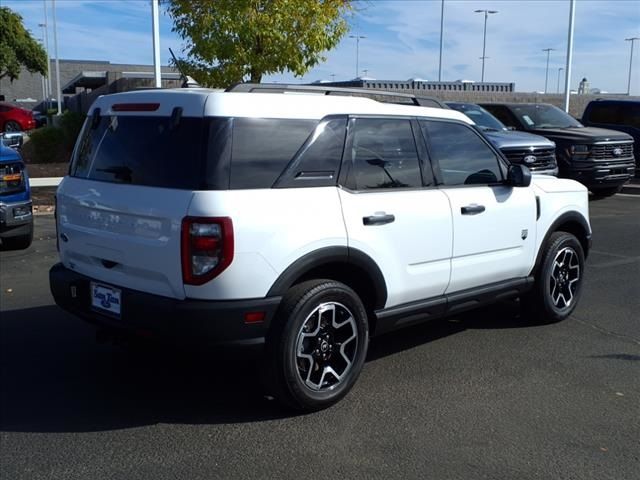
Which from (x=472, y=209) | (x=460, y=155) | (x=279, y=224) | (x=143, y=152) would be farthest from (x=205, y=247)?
(x=460, y=155)

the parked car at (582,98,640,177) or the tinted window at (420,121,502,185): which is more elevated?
the parked car at (582,98,640,177)

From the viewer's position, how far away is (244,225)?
3699 mm

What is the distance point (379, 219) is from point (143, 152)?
1470 millimetres

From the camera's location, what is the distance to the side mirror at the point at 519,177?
5316mm

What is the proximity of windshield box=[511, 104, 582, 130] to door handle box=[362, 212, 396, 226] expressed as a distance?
1110 cm

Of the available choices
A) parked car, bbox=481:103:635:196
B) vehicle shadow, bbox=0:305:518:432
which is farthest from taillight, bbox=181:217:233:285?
parked car, bbox=481:103:635:196

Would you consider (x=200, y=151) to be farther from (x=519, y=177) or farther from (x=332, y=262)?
(x=519, y=177)

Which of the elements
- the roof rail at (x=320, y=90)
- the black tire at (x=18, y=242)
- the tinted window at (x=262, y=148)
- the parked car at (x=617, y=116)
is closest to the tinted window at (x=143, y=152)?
the tinted window at (x=262, y=148)

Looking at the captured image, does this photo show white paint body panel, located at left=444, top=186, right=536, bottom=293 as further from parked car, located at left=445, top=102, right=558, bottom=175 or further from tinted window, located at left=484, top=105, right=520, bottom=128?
tinted window, located at left=484, top=105, right=520, bottom=128

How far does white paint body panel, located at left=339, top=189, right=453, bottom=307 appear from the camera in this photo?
4.27 metres

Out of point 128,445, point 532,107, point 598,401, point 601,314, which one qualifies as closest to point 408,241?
point 598,401

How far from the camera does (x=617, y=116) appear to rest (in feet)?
55.3

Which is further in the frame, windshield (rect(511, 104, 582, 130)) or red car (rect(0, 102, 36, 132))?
red car (rect(0, 102, 36, 132))

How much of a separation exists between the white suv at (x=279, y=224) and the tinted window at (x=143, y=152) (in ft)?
0.04
